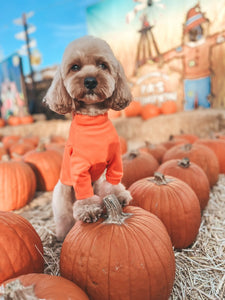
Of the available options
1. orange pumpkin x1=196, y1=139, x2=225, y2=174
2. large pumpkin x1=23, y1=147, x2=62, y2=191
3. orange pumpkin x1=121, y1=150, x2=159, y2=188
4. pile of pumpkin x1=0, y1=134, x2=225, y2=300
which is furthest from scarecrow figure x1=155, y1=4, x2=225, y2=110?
pile of pumpkin x1=0, y1=134, x2=225, y2=300

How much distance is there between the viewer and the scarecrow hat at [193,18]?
611cm

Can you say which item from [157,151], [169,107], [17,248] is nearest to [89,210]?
[17,248]

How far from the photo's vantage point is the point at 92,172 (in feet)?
Result: 4.89

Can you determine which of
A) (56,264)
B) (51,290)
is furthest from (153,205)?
(51,290)

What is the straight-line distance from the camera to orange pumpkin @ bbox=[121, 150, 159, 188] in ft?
8.18

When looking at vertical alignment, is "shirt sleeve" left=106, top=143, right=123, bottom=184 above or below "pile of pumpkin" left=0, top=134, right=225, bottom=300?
above

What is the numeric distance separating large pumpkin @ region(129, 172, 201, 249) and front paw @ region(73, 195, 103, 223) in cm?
50

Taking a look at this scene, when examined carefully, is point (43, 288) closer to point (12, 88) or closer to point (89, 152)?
point (89, 152)

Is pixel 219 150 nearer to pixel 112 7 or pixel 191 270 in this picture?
pixel 191 270

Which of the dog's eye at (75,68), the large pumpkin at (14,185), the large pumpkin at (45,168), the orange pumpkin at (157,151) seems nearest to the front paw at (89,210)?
the dog's eye at (75,68)

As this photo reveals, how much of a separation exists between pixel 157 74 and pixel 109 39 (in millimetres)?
2265

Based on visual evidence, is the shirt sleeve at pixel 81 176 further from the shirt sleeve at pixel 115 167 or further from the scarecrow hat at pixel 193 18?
the scarecrow hat at pixel 193 18

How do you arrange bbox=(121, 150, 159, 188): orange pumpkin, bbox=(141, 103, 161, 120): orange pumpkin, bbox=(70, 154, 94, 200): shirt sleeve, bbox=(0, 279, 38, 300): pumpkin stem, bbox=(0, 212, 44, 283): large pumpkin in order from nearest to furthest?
bbox=(0, 279, 38, 300): pumpkin stem < bbox=(0, 212, 44, 283): large pumpkin < bbox=(70, 154, 94, 200): shirt sleeve < bbox=(121, 150, 159, 188): orange pumpkin < bbox=(141, 103, 161, 120): orange pumpkin

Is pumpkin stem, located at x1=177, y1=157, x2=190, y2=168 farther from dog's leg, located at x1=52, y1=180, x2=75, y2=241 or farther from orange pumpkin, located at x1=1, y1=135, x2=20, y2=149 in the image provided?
orange pumpkin, located at x1=1, y1=135, x2=20, y2=149
